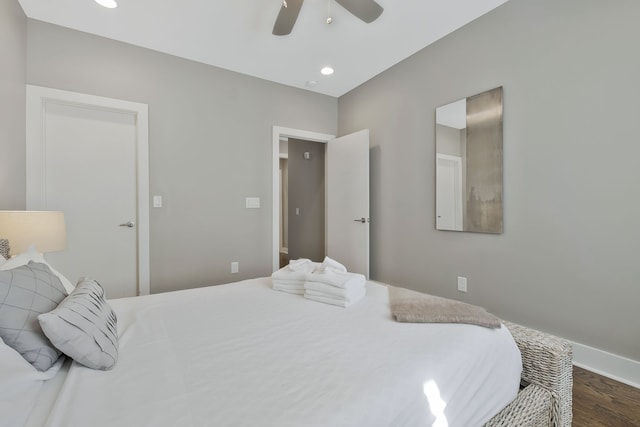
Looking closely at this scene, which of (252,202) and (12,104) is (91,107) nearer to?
(12,104)

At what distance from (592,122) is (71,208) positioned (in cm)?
402

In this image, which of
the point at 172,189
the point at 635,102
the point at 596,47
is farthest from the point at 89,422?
the point at 596,47

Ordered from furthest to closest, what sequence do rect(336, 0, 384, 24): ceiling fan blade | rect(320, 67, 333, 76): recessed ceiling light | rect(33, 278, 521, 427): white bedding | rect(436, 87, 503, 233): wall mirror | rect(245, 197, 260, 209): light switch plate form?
rect(245, 197, 260, 209): light switch plate < rect(320, 67, 333, 76): recessed ceiling light < rect(436, 87, 503, 233): wall mirror < rect(336, 0, 384, 24): ceiling fan blade < rect(33, 278, 521, 427): white bedding

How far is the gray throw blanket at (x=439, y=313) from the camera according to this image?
1231mm

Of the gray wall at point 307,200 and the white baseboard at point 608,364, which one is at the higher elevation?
the gray wall at point 307,200

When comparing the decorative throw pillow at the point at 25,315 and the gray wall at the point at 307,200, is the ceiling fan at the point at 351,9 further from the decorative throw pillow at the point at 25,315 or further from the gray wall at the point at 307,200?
the gray wall at the point at 307,200

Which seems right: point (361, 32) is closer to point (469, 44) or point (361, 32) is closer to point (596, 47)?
point (469, 44)

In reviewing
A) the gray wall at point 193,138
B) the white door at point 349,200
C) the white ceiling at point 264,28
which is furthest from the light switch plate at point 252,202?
the white ceiling at point 264,28

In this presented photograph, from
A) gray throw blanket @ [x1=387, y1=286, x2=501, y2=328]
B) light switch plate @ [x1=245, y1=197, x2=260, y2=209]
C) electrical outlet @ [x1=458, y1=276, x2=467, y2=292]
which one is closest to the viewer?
gray throw blanket @ [x1=387, y1=286, x2=501, y2=328]

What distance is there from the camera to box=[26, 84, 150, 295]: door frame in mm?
2400

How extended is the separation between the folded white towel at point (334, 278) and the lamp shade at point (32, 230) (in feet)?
5.04

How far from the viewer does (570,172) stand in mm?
1938

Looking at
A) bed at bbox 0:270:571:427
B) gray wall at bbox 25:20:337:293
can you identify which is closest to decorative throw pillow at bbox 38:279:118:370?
bed at bbox 0:270:571:427

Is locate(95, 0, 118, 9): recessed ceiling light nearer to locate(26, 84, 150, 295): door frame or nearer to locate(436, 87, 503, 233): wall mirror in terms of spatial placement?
locate(26, 84, 150, 295): door frame
